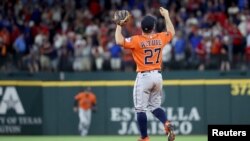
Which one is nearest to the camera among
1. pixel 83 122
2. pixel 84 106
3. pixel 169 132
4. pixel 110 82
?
pixel 169 132

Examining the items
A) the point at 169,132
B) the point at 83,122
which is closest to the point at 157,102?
the point at 169,132

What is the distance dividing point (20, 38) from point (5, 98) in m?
2.36

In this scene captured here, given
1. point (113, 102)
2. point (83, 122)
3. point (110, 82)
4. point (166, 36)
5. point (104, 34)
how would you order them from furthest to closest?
point (104, 34) → point (113, 102) → point (110, 82) → point (83, 122) → point (166, 36)

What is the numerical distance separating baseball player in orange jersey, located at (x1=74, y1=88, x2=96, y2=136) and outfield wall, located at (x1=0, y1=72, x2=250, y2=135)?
358 millimetres

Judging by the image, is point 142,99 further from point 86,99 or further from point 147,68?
point 86,99

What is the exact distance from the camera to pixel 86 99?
81.3 feet

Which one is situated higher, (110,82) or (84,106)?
(110,82)

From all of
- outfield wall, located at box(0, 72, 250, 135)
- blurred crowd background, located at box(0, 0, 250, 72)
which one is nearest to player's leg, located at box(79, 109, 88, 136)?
outfield wall, located at box(0, 72, 250, 135)

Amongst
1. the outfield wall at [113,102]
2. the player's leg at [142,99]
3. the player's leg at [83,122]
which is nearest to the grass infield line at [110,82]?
the outfield wall at [113,102]

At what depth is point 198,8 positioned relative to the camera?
26.8m

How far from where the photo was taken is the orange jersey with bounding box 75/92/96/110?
24.7m

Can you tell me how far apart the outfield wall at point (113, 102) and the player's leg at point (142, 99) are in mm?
9972

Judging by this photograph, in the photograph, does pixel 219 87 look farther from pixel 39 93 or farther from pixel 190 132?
pixel 39 93

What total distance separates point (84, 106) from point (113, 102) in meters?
0.99
